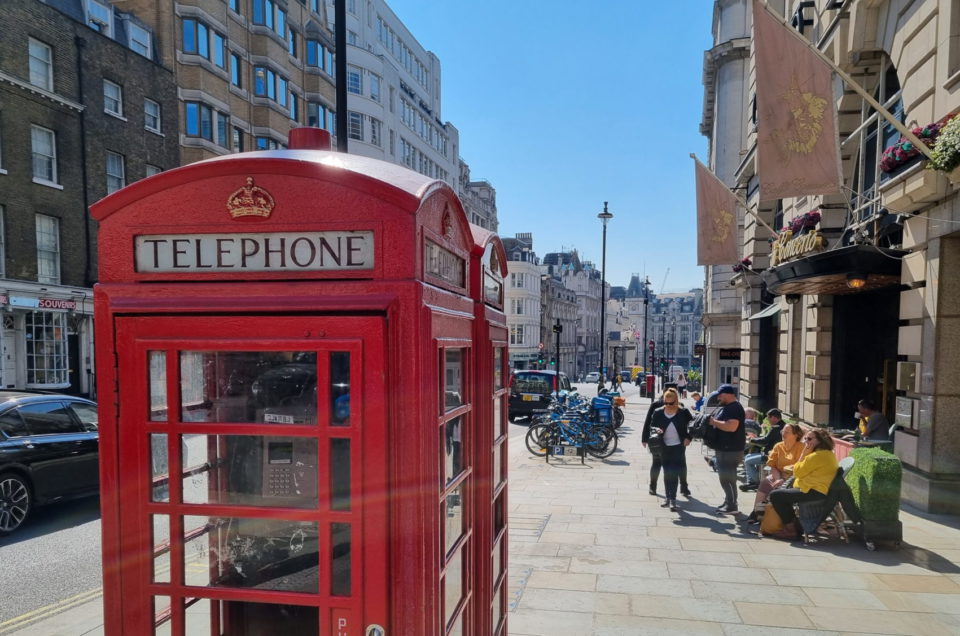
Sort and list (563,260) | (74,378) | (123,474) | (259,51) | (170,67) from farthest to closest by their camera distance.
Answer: (563,260)
(259,51)
(170,67)
(74,378)
(123,474)

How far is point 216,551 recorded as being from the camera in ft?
8.54

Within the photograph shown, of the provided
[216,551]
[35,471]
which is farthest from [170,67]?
[216,551]

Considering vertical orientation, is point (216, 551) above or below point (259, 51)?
below

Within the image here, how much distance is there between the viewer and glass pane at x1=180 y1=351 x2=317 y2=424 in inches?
85.9

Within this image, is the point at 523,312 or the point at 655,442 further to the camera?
the point at 523,312

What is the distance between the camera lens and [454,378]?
264 cm

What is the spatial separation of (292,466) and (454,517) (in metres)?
0.77

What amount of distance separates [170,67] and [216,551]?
1077 inches

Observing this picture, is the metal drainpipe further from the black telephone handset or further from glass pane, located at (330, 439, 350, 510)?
glass pane, located at (330, 439, 350, 510)

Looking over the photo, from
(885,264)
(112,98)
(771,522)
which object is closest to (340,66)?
(771,522)

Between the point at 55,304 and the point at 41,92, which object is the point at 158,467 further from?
the point at 41,92

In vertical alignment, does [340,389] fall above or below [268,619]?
above

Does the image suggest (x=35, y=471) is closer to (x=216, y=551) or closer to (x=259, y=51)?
(x=216, y=551)

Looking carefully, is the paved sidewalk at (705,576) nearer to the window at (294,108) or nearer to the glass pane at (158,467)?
the glass pane at (158,467)
